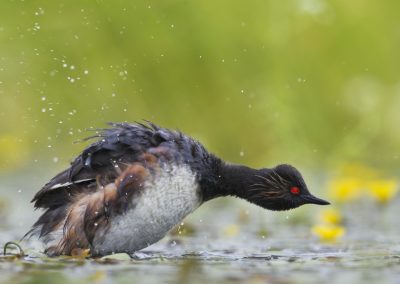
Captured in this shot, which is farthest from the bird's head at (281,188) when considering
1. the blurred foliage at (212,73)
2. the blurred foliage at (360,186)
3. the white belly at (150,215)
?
the blurred foliage at (212,73)

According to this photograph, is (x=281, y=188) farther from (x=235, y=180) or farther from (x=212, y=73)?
(x=212, y=73)

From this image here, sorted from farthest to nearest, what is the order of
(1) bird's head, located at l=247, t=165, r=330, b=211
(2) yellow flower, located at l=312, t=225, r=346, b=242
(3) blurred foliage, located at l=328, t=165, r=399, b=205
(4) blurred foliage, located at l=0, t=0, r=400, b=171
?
(4) blurred foliage, located at l=0, t=0, r=400, b=171 → (3) blurred foliage, located at l=328, t=165, r=399, b=205 → (2) yellow flower, located at l=312, t=225, r=346, b=242 → (1) bird's head, located at l=247, t=165, r=330, b=211

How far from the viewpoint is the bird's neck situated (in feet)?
27.0

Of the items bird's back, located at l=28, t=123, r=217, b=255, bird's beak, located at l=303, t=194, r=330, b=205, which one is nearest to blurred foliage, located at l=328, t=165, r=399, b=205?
bird's beak, located at l=303, t=194, r=330, b=205

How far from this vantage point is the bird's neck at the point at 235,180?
824 cm

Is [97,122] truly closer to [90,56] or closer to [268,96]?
[90,56]

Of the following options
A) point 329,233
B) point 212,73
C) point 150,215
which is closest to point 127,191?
point 150,215

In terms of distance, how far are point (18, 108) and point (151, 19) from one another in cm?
218

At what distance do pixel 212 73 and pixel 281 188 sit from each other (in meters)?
4.86

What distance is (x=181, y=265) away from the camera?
679 centimetres

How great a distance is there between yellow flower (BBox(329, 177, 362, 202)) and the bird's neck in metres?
2.06

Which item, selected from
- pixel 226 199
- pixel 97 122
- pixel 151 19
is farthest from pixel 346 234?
pixel 97 122

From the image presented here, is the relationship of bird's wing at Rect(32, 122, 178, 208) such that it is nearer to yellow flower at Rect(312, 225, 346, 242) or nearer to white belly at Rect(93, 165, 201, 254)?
white belly at Rect(93, 165, 201, 254)

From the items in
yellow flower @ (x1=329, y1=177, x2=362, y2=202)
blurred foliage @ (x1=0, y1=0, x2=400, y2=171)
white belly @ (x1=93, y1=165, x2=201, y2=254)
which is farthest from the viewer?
blurred foliage @ (x1=0, y1=0, x2=400, y2=171)
